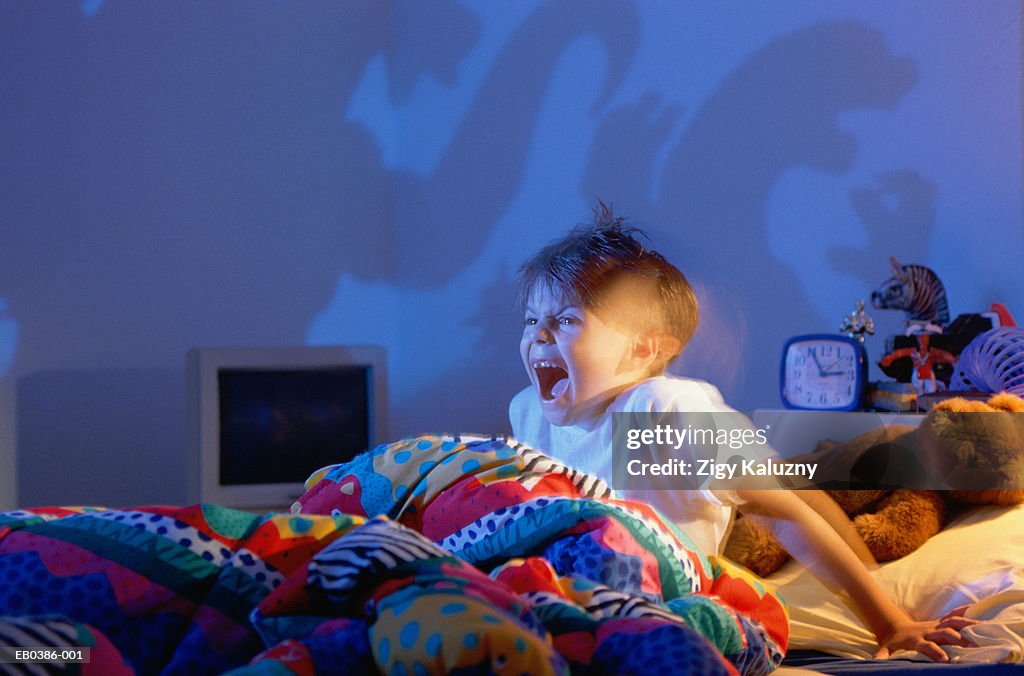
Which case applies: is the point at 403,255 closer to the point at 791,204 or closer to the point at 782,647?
the point at 791,204

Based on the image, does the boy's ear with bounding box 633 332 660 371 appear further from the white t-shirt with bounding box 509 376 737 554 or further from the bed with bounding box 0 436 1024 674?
the bed with bounding box 0 436 1024 674

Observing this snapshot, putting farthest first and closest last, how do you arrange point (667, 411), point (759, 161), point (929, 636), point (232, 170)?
point (232, 170), point (759, 161), point (667, 411), point (929, 636)

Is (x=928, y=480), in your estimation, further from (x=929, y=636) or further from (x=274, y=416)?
(x=274, y=416)

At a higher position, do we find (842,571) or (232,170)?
(232,170)

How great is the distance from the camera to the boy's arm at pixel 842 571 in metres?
0.95

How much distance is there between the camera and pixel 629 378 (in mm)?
1135

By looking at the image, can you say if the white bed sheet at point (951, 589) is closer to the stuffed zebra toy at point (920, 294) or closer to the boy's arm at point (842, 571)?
the boy's arm at point (842, 571)

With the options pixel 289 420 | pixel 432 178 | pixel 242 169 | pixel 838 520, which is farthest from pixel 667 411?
pixel 242 169

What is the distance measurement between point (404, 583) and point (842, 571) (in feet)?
2.21

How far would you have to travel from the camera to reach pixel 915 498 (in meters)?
1.12

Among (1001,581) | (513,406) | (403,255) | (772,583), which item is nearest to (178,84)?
(403,255)

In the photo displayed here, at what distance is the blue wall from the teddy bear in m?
0.26

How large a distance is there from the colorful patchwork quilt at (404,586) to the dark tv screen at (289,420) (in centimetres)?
110

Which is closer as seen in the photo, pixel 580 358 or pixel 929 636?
pixel 929 636
